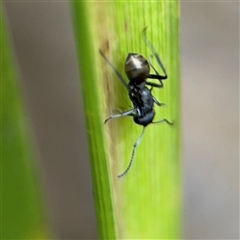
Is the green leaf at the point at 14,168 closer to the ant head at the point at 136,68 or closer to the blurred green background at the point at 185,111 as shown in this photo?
the ant head at the point at 136,68

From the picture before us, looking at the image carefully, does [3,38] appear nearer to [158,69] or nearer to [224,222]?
[158,69]

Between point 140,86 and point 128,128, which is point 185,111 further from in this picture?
point 128,128

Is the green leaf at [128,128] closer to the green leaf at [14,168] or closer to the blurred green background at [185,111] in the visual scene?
the green leaf at [14,168]

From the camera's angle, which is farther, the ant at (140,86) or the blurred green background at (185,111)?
the blurred green background at (185,111)

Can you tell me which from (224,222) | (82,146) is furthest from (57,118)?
(224,222)

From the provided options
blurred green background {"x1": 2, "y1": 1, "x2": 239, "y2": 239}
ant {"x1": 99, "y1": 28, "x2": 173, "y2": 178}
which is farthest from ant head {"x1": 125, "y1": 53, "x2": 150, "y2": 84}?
blurred green background {"x1": 2, "y1": 1, "x2": 239, "y2": 239}

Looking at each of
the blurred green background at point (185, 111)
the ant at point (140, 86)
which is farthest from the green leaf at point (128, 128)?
the blurred green background at point (185, 111)

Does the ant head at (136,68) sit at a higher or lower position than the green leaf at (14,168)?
higher
